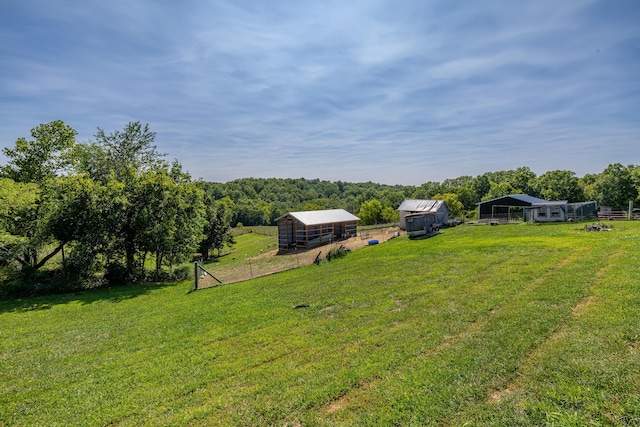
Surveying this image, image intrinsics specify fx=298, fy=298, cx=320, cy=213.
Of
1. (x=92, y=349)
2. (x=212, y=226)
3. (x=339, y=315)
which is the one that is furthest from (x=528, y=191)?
(x=92, y=349)

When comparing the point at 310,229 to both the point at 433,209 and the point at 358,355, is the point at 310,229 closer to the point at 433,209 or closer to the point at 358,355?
the point at 433,209

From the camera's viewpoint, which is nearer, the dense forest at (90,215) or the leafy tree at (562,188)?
the dense forest at (90,215)

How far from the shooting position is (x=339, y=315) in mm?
9352

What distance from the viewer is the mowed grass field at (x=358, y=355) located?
4.71m

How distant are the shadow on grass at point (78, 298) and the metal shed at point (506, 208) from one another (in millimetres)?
36725

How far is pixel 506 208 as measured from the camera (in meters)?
38.3

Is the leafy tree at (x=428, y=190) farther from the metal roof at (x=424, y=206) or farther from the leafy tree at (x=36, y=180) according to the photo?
the leafy tree at (x=36, y=180)

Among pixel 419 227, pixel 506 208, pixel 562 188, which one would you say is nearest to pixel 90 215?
pixel 419 227

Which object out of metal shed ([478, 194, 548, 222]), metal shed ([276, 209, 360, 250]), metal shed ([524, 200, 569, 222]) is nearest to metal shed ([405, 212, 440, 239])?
metal shed ([276, 209, 360, 250])

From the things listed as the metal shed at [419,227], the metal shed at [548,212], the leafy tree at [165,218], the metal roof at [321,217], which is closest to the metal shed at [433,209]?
the metal shed at [419,227]

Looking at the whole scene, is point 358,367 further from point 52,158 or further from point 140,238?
point 52,158

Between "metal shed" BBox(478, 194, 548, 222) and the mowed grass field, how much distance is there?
2551cm

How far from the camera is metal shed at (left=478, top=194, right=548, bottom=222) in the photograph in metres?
36.1

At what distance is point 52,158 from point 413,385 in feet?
96.5
